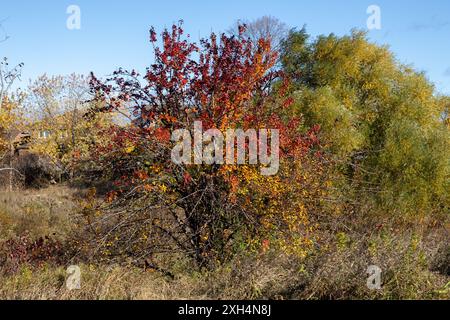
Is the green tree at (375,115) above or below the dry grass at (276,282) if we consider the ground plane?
above

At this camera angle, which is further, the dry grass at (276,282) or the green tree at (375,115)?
the green tree at (375,115)

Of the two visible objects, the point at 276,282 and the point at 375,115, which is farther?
the point at 375,115

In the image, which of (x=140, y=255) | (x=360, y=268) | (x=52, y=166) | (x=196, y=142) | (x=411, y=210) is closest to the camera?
(x=360, y=268)

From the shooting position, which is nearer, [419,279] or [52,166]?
[419,279]

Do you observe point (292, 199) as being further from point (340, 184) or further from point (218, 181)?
point (340, 184)

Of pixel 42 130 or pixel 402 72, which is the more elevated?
pixel 402 72

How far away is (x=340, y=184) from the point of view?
14203 mm

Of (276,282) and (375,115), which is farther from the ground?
(375,115)

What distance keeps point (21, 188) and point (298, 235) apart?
22581 millimetres

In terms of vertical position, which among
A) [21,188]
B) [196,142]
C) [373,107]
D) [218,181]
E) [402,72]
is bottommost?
[21,188]

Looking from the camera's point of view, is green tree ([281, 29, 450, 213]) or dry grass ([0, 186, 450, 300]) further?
green tree ([281, 29, 450, 213])

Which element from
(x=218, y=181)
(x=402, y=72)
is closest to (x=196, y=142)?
(x=218, y=181)

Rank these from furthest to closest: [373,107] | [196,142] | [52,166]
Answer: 1. [52,166]
2. [373,107]
3. [196,142]

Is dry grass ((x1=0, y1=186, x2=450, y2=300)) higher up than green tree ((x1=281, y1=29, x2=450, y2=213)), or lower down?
lower down
